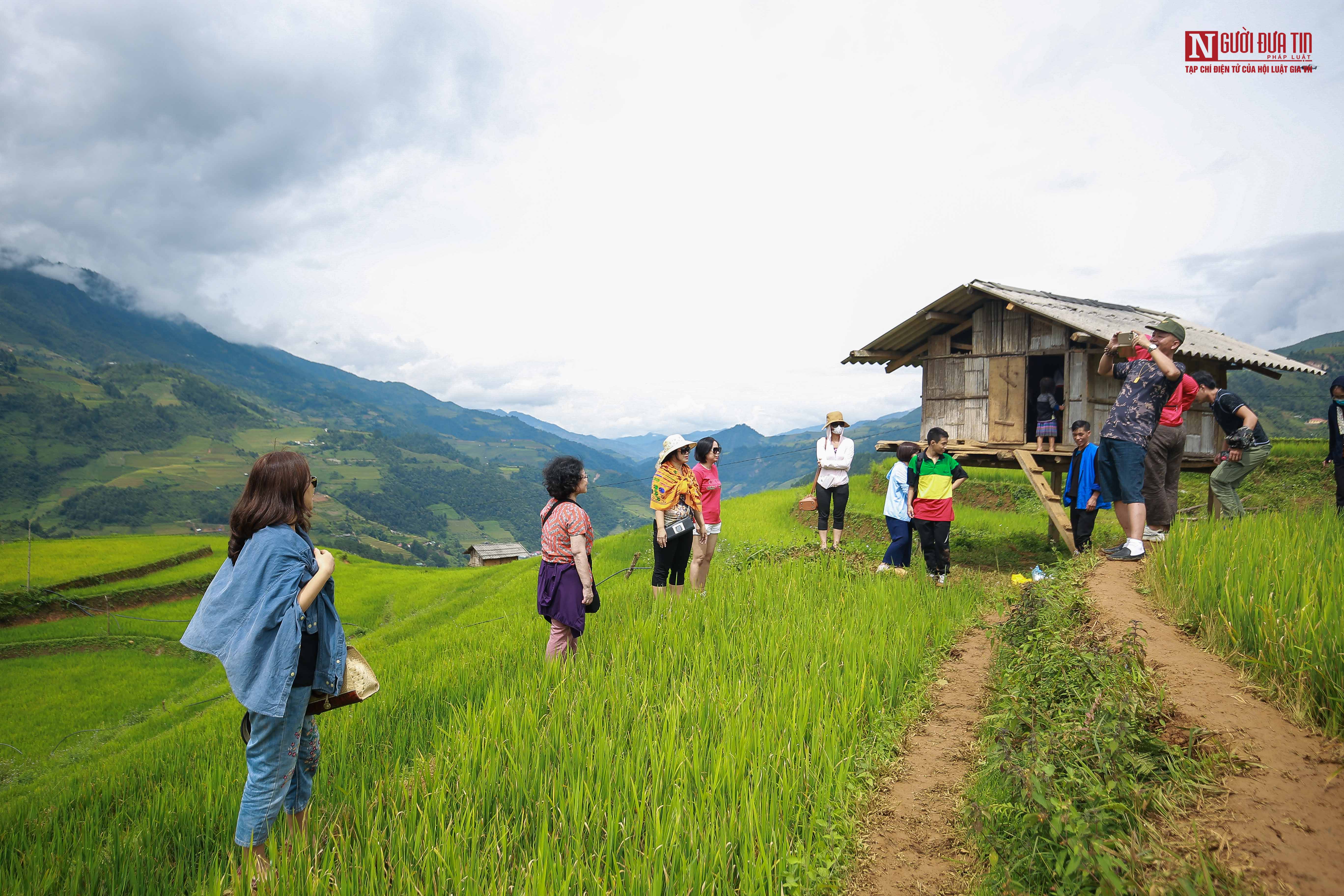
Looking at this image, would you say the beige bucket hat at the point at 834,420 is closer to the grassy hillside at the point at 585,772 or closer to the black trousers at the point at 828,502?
the black trousers at the point at 828,502

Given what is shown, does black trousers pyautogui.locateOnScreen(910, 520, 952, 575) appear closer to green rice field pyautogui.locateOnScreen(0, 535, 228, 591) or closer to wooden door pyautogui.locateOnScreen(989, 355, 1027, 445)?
wooden door pyautogui.locateOnScreen(989, 355, 1027, 445)

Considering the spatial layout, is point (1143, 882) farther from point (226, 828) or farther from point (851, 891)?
point (226, 828)

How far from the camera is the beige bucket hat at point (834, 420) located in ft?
31.0

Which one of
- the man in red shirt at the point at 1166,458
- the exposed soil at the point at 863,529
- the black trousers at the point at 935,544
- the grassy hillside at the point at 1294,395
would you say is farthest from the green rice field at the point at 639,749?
the grassy hillside at the point at 1294,395

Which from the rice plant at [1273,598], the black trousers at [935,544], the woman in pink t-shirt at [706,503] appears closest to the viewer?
the rice plant at [1273,598]

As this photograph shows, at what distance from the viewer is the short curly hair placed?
479 cm

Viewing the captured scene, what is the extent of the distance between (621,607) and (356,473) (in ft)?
541

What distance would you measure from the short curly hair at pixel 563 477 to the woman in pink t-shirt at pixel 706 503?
2.27 m

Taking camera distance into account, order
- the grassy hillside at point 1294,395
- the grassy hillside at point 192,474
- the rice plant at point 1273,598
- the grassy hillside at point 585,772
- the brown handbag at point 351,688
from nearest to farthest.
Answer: the grassy hillside at point 585,772, the rice plant at point 1273,598, the brown handbag at point 351,688, the grassy hillside at point 1294,395, the grassy hillside at point 192,474

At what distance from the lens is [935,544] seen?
7.21 m

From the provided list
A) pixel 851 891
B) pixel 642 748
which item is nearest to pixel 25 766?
pixel 642 748

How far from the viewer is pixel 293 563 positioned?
267cm

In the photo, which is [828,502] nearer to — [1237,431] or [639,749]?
[1237,431]

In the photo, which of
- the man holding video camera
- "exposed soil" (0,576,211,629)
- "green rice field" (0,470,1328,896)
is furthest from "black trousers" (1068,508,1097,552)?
"exposed soil" (0,576,211,629)
